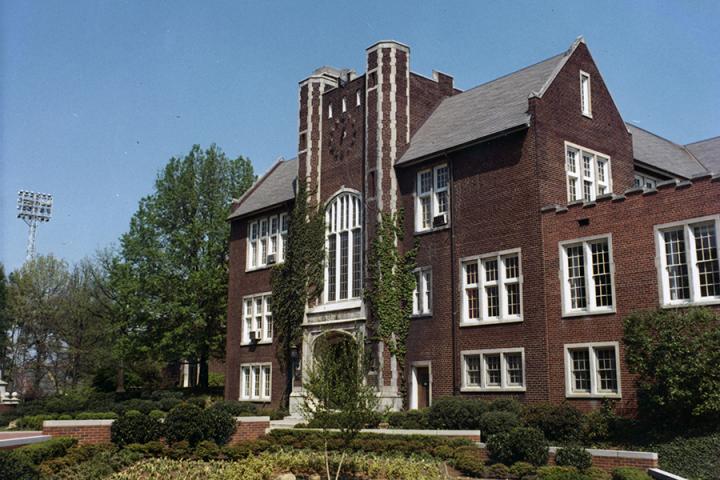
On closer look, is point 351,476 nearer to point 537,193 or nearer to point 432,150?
point 537,193

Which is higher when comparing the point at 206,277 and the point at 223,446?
the point at 206,277

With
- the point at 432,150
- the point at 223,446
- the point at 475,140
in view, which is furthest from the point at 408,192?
the point at 223,446

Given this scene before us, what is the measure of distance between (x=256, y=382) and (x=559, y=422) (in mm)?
21080

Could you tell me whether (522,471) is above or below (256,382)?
below

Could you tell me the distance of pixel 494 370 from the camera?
1153 inches

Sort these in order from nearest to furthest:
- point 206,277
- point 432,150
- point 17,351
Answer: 1. point 432,150
2. point 206,277
3. point 17,351

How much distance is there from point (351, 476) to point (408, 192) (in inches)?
654

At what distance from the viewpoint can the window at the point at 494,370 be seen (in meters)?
28.4

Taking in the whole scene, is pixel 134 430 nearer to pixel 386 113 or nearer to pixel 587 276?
pixel 587 276

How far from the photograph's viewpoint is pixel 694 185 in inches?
968

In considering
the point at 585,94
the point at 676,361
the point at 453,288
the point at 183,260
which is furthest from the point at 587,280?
the point at 183,260

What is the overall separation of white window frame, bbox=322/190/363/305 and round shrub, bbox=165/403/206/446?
12547 millimetres

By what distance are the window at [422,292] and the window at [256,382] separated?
11.2 meters

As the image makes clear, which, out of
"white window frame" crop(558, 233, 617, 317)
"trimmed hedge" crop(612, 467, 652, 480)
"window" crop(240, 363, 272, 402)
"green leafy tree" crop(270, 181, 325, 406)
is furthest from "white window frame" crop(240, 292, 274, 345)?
"trimmed hedge" crop(612, 467, 652, 480)
